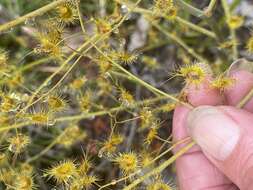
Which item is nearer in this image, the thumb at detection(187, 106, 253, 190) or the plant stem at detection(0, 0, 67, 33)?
the plant stem at detection(0, 0, 67, 33)

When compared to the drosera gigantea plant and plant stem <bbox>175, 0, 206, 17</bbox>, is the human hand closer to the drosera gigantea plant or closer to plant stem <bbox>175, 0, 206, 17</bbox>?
the drosera gigantea plant

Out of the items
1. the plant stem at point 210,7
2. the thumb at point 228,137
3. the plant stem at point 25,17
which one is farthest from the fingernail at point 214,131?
the plant stem at point 25,17

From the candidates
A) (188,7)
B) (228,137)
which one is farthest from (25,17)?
(228,137)

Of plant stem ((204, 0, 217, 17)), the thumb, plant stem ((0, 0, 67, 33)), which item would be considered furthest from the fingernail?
plant stem ((0, 0, 67, 33))

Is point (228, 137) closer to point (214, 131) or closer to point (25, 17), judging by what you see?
point (214, 131)

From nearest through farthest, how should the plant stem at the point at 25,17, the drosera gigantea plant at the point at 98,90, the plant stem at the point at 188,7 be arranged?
the plant stem at the point at 25,17 → the drosera gigantea plant at the point at 98,90 → the plant stem at the point at 188,7

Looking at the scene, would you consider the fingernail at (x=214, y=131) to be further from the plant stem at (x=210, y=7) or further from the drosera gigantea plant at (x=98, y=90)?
the plant stem at (x=210, y=7)

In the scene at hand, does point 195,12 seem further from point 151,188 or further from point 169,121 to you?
point 169,121
